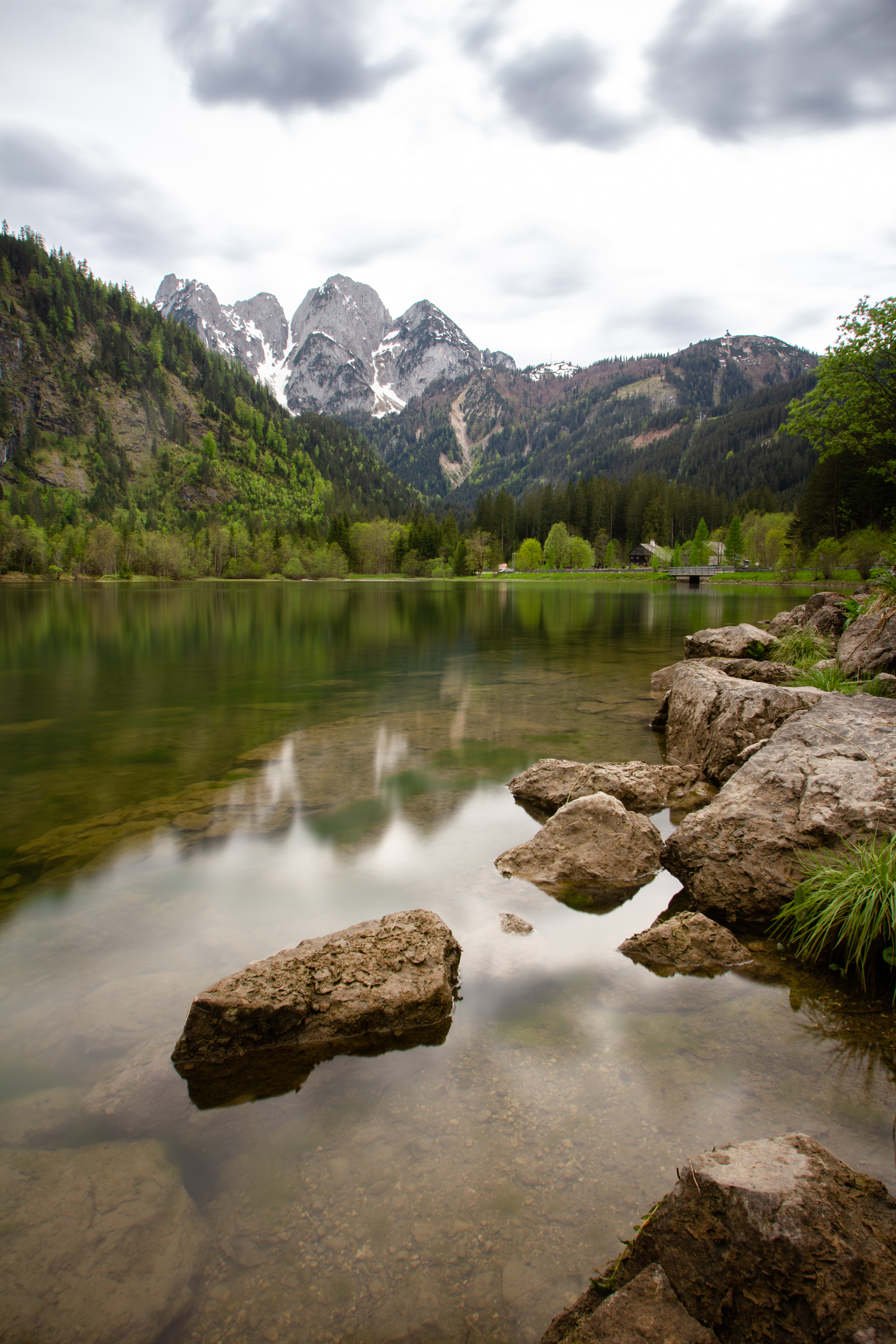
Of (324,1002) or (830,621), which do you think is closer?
(324,1002)

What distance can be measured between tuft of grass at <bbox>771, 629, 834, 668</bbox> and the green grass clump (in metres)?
12.6

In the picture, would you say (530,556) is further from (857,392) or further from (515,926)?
(515,926)

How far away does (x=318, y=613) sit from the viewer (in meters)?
57.4

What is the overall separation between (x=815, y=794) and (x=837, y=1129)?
369 cm

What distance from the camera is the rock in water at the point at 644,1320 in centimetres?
249

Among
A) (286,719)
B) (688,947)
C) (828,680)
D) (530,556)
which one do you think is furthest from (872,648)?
(530,556)

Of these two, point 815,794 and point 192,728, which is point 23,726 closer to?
point 192,728

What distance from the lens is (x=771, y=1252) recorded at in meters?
2.53

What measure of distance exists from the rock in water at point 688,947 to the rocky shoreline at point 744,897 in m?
0.01

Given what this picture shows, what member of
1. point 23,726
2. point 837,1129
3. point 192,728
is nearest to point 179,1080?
point 837,1129

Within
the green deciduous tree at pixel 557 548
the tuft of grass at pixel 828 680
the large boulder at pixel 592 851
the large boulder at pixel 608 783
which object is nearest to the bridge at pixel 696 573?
the green deciduous tree at pixel 557 548

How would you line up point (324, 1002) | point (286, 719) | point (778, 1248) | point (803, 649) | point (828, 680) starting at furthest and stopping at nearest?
point (803, 649) → point (286, 719) → point (828, 680) → point (324, 1002) → point (778, 1248)

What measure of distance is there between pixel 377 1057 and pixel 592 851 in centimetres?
405

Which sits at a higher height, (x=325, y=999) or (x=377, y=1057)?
(x=325, y=999)
